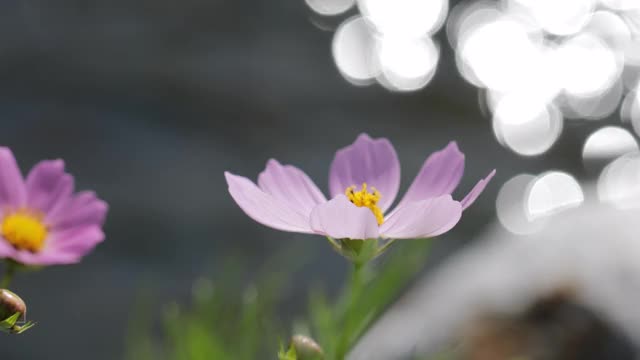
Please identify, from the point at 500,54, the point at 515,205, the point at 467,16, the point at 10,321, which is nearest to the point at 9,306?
the point at 10,321

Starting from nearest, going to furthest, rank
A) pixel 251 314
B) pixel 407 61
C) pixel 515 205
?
1. pixel 251 314
2. pixel 515 205
3. pixel 407 61

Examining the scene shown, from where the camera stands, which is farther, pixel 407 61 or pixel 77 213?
pixel 407 61

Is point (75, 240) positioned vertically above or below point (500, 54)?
above

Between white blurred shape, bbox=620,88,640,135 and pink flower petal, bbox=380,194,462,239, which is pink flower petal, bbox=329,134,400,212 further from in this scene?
white blurred shape, bbox=620,88,640,135

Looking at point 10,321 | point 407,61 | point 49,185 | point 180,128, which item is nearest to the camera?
point 10,321

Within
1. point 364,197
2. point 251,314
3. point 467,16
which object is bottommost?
point 467,16

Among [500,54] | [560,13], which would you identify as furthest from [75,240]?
[560,13]

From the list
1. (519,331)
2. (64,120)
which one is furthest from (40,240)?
(64,120)

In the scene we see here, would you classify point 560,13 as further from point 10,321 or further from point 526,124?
point 10,321
